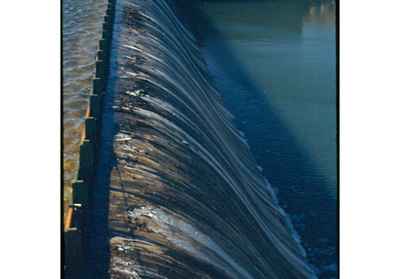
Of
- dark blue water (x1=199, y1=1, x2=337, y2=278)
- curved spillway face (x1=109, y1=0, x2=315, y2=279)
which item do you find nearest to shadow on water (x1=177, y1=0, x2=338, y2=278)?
dark blue water (x1=199, y1=1, x2=337, y2=278)

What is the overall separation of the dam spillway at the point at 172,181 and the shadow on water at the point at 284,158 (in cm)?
15

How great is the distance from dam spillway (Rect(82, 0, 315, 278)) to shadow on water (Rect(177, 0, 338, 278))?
0.48 feet

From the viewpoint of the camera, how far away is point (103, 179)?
484cm

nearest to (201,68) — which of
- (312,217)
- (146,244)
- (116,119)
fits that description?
(116,119)

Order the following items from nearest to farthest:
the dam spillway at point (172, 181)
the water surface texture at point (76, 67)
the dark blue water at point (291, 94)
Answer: the dam spillway at point (172, 181), the water surface texture at point (76, 67), the dark blue water at point (291, 94)

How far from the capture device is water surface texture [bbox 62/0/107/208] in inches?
190

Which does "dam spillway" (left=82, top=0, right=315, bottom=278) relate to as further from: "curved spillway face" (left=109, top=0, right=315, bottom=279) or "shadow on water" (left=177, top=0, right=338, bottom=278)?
"shadow on water" (left=177, top=0, right=338, bottom=278)

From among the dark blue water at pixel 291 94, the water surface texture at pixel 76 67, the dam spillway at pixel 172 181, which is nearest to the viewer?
the dam spillway at pixel 172 181

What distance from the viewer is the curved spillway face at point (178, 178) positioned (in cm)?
461

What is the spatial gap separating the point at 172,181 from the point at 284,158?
1.24 meters

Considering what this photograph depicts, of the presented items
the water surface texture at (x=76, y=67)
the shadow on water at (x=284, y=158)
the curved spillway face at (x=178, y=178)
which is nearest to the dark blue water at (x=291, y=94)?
the shadow on water at (x=284, y=158)

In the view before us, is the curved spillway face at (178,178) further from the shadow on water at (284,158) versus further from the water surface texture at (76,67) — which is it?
the water surface texture at (76,67)

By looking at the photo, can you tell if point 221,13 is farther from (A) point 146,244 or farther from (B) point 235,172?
(A) point 146,244

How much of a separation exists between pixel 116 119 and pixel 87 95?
1.02 ft
